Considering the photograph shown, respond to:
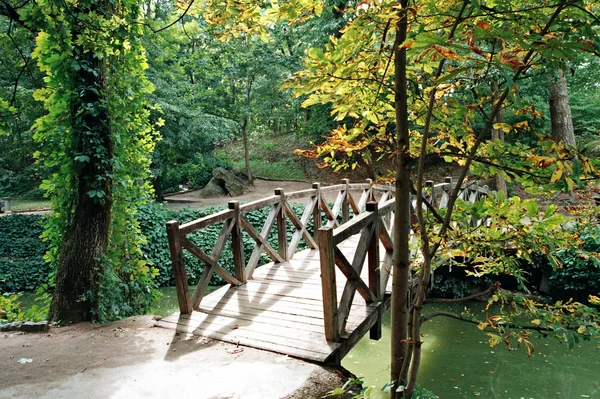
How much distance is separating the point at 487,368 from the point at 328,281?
4.10m

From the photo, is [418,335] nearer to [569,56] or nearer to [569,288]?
[569,56]

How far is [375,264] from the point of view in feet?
14.4

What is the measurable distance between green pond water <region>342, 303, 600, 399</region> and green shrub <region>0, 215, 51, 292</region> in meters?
8.44

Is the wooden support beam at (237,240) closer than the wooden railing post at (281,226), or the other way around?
the wooden support beam at (237,240)

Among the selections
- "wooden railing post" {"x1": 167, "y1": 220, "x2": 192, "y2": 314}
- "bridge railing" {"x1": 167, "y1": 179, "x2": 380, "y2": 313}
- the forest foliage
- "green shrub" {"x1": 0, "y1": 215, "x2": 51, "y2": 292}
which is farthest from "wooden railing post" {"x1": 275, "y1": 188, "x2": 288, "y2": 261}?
"green shrub" {"x1": 0, "y1": 215, "x2": 51, "y2": 292}

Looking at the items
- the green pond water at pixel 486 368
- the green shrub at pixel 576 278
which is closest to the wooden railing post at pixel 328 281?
the green pond water at pixel 486 368

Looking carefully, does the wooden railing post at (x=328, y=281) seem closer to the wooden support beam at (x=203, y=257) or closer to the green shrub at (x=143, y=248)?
the wooden support beam at (x=203, y=257)

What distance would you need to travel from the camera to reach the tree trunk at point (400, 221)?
221cm

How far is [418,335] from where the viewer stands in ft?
7.24

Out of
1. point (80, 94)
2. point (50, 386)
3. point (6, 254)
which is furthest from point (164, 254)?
point (50, 386)

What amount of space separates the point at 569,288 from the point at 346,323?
7.20 metres

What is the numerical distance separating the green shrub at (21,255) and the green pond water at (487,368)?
844cm

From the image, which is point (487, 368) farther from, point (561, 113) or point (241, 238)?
point (561, 113)

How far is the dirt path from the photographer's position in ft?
10.0
